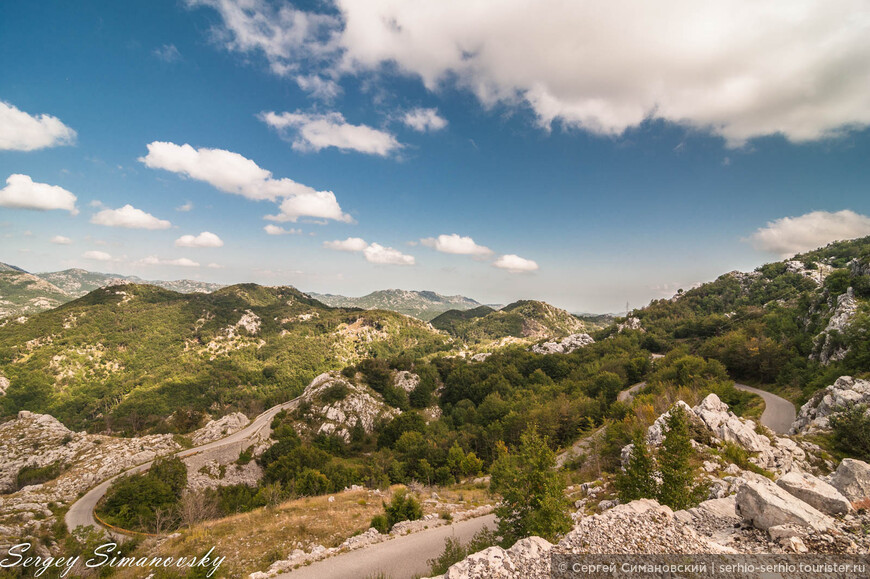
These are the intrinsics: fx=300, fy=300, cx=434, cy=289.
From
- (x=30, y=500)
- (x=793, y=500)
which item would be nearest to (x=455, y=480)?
(x=793, y=500)

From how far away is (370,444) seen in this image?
84.8 metres

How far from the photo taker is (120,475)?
1823 inches

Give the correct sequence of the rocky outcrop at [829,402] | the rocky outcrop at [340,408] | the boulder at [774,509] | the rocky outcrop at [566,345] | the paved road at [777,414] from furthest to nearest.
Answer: the rocky outcrop at [566,345] < the rocky outcrop at [340,408] < the paved road at [777,414] < the rocky outcrop at [829,402] < the boulder at [774,509]

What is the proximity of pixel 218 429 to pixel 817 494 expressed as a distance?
92.2 metres

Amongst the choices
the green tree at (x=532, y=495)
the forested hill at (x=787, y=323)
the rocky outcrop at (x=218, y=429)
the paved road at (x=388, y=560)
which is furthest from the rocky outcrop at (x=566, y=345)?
the green tree at (x=532, y=495)


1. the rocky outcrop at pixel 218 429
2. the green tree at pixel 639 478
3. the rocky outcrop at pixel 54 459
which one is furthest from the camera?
the rocky outcrop at pixel 218 429

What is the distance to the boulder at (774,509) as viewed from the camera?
10.5 meters

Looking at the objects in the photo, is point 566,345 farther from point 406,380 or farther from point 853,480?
point 853,480

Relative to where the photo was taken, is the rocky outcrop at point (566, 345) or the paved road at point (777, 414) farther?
the rocky outcrop at point (566, 345)

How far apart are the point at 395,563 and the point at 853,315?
7631cm

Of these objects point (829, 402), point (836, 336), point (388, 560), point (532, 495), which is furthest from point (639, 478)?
point (836, 336)

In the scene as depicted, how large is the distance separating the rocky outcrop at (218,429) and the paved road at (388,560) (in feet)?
215

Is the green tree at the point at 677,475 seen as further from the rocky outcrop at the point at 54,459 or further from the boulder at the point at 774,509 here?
the rocky outcrop at the point at 54,459

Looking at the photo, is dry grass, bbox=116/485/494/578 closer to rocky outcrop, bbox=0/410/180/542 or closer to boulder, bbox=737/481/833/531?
boulder, bbox=737/481/833/531
